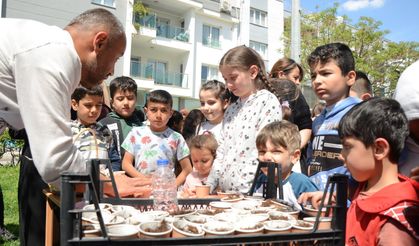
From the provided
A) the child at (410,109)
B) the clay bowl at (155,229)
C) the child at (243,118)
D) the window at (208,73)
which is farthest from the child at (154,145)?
the window at (208,73)

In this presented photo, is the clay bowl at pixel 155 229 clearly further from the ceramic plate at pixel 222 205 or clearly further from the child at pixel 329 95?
the child at pixel 329 95

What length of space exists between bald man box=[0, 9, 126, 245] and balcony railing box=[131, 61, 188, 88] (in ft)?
68.5

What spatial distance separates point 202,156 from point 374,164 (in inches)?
84.7

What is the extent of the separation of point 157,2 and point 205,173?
22.0m

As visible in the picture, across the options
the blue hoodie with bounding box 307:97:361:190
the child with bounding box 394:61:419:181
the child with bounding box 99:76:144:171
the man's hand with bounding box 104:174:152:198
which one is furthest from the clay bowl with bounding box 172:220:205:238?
the child with bounding box 99:76:144:171

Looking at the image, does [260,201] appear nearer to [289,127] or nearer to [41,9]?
[289,127]

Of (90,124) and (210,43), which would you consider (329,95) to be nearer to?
(90,124)

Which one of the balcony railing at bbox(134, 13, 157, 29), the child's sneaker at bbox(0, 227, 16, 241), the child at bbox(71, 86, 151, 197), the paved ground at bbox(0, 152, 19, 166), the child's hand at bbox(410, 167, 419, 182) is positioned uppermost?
the balcony railing at bbox(134, 13, 157, 29)

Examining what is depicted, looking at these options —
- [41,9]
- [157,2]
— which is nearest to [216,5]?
[157,2]

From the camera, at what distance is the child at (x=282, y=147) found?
2.42m

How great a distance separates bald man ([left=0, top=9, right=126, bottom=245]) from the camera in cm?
134

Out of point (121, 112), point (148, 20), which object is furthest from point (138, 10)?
point (121, 112)

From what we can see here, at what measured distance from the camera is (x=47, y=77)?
144 cm

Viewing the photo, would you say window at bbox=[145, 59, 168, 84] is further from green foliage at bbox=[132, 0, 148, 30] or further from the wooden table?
the wooden table
